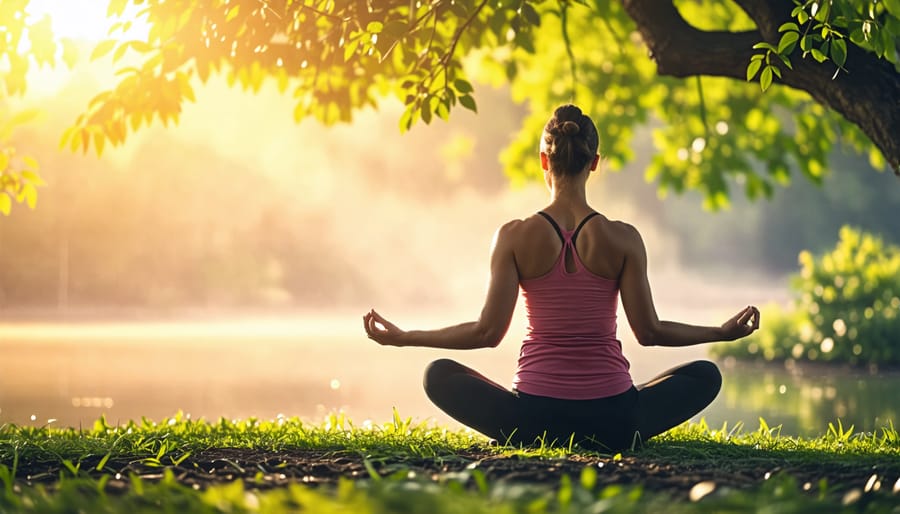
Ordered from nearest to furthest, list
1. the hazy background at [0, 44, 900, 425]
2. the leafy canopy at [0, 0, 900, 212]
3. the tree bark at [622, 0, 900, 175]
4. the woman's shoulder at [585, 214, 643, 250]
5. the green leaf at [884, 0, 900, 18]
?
the woman's shoulder at [585, 214, 643, 250] < the green leaf at [884, 0, 900, 18] < the leafy canopy at [0, 0, 900, 212] < the tree bark at [622, 0, 900, 175] < the hazy background at [0, 44, 900, 425]

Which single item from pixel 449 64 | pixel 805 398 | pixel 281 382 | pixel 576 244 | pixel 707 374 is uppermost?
pixel 449 64

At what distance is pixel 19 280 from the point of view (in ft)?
102

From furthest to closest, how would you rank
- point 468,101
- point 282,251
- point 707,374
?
point 282,251
point 468,101
point 707,374

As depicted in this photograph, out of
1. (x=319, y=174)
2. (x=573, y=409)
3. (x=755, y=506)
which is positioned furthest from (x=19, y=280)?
(x=755, y=506)

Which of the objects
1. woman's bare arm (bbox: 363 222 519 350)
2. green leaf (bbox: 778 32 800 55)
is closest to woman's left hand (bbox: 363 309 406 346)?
woman's bare arm (bbox: 363 222 519 350)

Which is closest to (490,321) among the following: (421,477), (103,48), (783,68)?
(421,477)

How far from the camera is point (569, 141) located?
5062 mm

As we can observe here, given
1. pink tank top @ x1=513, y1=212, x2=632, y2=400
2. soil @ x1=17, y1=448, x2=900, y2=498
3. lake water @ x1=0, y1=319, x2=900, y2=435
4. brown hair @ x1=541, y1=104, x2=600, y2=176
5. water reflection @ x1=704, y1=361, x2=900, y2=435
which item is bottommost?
water reflection @ x1=704, y1=361, x2=900, y2=435

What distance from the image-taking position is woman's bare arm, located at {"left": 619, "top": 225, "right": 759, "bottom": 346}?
16.5 ft

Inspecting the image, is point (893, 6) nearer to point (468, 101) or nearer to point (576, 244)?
point (576, 244)

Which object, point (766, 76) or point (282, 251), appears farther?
point (282, 251)

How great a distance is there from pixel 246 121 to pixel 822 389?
37.9m

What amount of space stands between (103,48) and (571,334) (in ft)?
11.7

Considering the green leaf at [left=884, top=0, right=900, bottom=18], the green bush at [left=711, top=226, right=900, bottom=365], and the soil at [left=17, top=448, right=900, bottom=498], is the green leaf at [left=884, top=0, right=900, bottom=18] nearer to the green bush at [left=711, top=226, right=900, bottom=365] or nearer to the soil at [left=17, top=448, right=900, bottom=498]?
the soil at [left=17, top=448, right=900, bottom=498]
